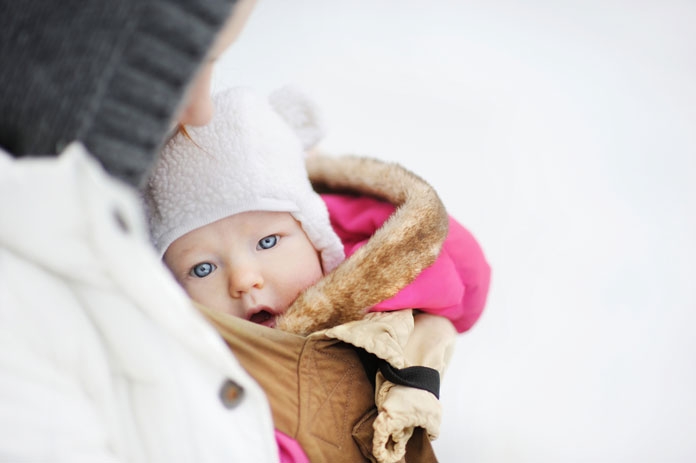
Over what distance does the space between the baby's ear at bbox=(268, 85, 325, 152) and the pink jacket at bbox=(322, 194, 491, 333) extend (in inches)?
4.6

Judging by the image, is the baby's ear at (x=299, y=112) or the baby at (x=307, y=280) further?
the baby's ear at (x=299, y=112)

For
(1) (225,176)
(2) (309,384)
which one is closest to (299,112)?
(1) (225,176)

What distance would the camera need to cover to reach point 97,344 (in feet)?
1.67

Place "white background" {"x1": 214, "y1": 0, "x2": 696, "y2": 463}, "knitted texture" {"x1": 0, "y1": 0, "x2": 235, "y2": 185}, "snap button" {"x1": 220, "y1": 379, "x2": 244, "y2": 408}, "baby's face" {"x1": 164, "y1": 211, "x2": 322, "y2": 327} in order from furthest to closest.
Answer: "white background" {"x1": 214, "y1": 0, "x2": 696, "y2": 463} → "baby's face" {"x1": 164, "y1": 211, "x2": 322, "y2": 327} → "snap button" {"x1": 220, "y1": 379, "x2": 244, "y2": 408} → "knitted texture" {"x1": 0, "y1": 0, "x2": 235, "y2": 185}

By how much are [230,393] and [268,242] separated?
306mm

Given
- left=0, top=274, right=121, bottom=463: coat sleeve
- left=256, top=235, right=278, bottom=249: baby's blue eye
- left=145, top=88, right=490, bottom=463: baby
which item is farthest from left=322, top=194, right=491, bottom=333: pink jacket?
left=0, top=274, right=121, bottom=463: coat sleeve

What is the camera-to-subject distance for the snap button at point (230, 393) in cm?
53

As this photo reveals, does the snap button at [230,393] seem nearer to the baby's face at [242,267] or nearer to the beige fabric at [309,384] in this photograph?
the beige fabric at [309,384]

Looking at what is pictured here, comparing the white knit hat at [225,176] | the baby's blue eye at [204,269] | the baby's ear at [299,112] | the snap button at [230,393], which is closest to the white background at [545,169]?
the baby's ear at [299,112]

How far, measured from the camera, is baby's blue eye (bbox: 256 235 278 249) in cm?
81

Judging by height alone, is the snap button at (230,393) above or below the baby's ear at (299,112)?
below

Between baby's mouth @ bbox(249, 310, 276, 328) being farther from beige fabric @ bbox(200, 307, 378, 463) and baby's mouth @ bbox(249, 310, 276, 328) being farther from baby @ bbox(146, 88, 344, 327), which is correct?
beige fabric @ bbox(200, 307, 378, 463)

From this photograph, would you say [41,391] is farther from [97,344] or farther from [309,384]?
[309,384]

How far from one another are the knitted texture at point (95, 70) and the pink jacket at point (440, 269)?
428mm
